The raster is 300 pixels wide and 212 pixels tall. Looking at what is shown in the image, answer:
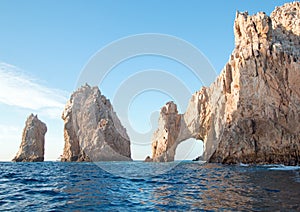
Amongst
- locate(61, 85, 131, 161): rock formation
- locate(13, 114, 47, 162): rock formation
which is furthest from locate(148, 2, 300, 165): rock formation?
locate(13, 114, 47, 162): rock formation

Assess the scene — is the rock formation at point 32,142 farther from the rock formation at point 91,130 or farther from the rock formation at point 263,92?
the rock formation at point 263,92

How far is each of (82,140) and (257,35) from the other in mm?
86594

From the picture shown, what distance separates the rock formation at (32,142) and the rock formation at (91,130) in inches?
551

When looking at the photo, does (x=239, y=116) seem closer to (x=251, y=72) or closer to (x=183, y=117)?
(x=251, y=72)

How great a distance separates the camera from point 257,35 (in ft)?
211

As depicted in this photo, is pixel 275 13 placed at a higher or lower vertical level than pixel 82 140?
higher

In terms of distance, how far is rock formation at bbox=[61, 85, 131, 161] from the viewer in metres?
119

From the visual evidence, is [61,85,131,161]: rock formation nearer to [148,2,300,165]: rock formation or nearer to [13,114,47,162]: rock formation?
[13,114,47,162]: rock formation

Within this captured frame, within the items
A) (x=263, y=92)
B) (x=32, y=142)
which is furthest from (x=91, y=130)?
(x=263, y=92)

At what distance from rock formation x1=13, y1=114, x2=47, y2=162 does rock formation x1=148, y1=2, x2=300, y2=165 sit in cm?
8866

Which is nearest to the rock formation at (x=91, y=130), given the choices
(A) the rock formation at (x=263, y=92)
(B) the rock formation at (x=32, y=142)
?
(B) the rock formation at (x=32, y=142)

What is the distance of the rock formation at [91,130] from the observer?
119 meters

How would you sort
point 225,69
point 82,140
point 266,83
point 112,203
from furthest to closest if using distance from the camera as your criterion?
point 82,140, point 225,69, point 266,83, point 112,203

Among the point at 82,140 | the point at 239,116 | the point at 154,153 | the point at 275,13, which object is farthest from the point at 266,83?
the point at 82,140
